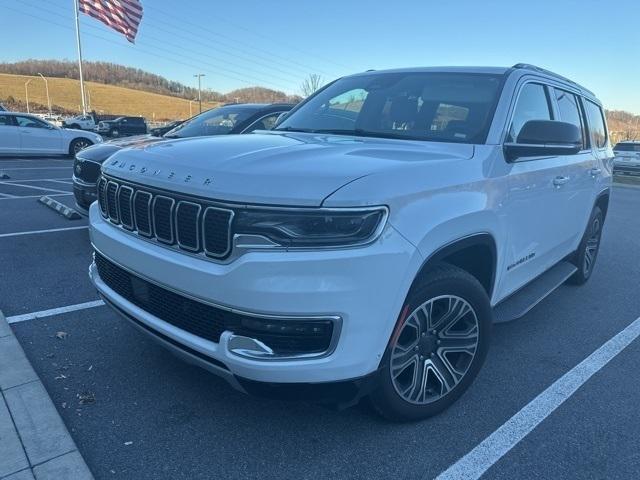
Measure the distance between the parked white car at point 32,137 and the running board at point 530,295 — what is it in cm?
1574

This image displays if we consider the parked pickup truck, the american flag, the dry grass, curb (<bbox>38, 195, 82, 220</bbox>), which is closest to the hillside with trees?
the dry grass

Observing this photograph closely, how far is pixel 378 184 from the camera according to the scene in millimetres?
2279

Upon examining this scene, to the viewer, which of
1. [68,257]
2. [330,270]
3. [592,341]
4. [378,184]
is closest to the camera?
[330,270]

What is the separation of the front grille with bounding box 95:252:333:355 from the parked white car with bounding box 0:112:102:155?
1585 centimetres

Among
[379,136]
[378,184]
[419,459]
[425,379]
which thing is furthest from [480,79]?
[419,459]

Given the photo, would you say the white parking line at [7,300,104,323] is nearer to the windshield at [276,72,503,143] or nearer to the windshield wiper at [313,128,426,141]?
the windshield at [276,72,503,143]

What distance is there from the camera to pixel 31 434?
2.57m

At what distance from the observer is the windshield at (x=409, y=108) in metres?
3.31

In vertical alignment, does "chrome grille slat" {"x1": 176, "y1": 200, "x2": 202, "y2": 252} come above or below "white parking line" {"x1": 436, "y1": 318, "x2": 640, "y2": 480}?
above

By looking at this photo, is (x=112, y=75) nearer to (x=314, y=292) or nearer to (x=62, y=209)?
(x=62, y=209)

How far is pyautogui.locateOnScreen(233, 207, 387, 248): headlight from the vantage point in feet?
7.10

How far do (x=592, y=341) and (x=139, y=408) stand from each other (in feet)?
Answer: 11.2

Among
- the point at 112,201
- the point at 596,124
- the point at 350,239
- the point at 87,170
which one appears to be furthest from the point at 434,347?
the point at 87,170

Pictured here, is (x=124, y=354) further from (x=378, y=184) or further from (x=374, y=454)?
(x=378, y=184)
